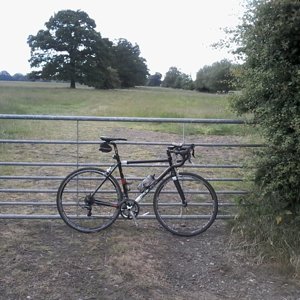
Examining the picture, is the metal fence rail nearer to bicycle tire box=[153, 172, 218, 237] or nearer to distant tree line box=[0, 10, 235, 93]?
bicycle tire box=[153, 172, 218, 237]

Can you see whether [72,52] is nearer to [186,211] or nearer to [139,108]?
[139,108]

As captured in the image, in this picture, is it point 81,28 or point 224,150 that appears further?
point 81,28

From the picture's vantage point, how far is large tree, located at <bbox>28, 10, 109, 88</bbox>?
8600 cm

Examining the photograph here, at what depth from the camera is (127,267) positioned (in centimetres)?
464

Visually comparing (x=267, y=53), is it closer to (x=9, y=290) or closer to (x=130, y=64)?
(x=9, y=290)

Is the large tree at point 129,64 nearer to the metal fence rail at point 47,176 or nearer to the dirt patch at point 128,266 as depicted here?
the metal fence rail at point 47,176

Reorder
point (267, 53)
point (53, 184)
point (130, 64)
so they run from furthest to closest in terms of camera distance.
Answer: point (130, 64), point (53, 184), point (267, 53)

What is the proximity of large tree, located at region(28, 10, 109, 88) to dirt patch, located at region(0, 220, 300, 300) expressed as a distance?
81799 mm

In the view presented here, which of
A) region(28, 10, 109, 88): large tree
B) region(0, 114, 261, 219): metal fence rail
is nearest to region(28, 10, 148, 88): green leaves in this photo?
region(28, 10, 109, 88): large tree

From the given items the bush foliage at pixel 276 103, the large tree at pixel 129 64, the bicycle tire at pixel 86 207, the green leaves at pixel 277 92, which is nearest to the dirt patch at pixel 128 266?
the bicycle tire at pixel 86 207

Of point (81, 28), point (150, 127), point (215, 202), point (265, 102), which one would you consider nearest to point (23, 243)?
point (215, 202)

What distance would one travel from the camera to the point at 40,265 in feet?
15.3

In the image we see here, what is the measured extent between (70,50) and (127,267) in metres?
86.3

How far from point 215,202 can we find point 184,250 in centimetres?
77
